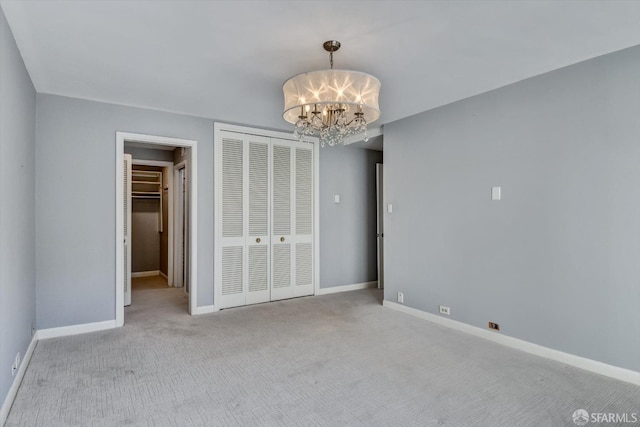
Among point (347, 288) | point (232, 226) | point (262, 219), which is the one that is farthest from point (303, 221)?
point (347, 288)

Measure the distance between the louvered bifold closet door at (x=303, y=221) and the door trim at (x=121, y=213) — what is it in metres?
→ 1.50

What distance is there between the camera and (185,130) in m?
4.37

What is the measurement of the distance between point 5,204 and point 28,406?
136 cm

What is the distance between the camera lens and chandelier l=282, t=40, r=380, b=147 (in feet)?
7.83

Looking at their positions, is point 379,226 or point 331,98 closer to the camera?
point 331,98

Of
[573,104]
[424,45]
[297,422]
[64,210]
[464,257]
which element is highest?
[424,45]

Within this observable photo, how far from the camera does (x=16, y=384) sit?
2438 mm

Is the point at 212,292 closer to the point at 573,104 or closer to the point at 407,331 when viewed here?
the point at 407,331

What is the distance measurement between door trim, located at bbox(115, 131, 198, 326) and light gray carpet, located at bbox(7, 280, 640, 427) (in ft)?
1.51

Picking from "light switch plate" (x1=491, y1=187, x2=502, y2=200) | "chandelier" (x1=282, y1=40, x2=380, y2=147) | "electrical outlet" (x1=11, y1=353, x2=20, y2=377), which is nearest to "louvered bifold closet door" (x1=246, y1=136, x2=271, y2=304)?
"chandelier" (x1=282, y1=40, x2=380, y2=147)

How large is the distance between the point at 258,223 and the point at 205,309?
137cm

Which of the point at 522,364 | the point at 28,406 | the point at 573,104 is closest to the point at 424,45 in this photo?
the point at 573,104

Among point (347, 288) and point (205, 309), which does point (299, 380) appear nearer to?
point (205, 309)

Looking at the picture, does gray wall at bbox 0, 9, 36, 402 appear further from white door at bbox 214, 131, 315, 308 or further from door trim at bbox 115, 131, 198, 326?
white door at bbox 214, 131, 315, 308
